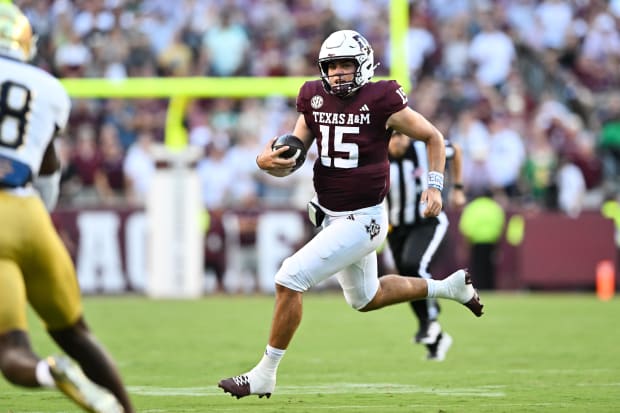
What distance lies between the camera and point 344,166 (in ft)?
21.5

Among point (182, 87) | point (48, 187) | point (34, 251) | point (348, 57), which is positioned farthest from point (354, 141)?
point (182, 87)

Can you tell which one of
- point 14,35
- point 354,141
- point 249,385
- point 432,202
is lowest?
point 249,385

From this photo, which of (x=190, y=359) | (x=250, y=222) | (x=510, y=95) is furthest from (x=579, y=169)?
(x=190, y=359)

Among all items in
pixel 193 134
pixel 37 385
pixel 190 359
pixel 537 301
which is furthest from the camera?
pixel 193 134

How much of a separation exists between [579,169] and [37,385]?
41.9 feet

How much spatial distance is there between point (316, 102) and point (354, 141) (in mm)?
283

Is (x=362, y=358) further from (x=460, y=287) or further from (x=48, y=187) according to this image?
(x=48, y=187)

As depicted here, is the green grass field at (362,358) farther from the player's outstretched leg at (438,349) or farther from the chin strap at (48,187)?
the chin strap at (48,187)

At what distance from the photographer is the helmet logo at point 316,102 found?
6.59 m

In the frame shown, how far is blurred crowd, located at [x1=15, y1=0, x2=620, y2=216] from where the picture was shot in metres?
16.2

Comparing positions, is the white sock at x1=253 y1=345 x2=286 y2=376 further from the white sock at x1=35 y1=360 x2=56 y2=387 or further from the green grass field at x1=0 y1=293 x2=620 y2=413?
the white sock at x1=35 y1=360 x2=56 y2=387

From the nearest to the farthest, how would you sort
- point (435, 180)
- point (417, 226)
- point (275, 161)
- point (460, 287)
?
point (275, 161) → point (435, 180) → point (460, 287) → point (417, 226)

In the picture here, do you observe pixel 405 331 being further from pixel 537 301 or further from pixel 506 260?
pixel 506 260

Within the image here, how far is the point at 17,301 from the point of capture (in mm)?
4496
